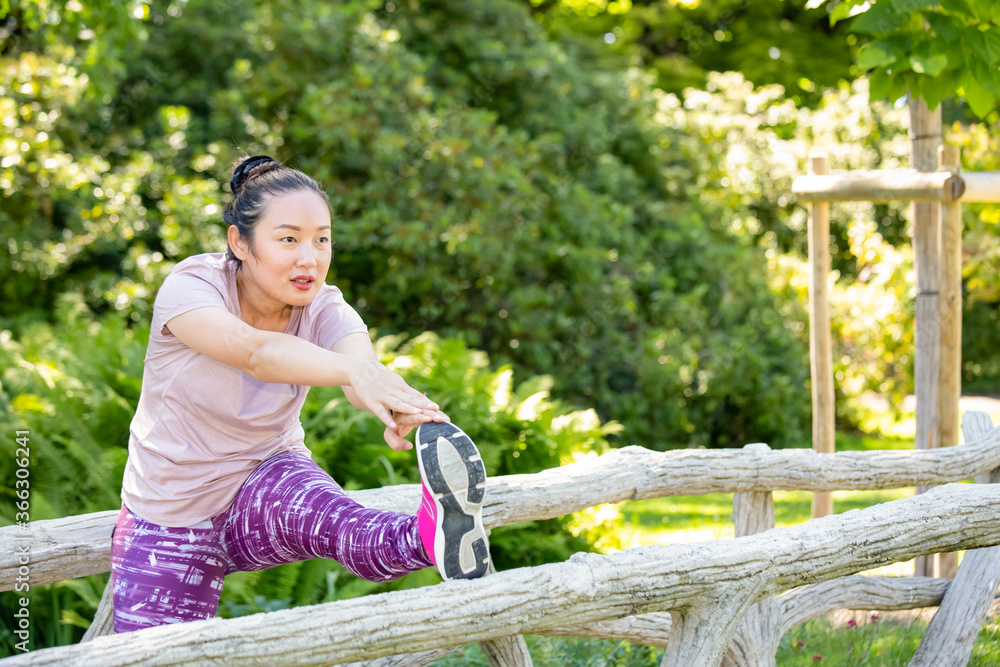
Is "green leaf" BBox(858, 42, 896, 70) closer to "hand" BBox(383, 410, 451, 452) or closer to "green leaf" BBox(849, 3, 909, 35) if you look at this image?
"green leaf" BBox(849, 3, 909, 35)

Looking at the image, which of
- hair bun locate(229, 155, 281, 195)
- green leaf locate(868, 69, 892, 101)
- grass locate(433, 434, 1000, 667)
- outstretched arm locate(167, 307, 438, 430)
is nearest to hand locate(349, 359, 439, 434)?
outstretched arm locate(167, 307, 438, 430)

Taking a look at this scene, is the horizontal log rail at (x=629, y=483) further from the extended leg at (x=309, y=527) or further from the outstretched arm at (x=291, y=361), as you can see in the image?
the outstretched arm at (x=291, y=361)

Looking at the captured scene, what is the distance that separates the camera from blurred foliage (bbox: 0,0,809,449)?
679cm

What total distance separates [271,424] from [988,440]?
269 cm

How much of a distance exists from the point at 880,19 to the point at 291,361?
2.73 m

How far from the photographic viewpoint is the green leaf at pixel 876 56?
3393 mm

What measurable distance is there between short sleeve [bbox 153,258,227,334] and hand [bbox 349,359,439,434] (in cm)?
39

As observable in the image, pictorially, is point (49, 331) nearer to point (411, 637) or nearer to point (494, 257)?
point (494, 257)

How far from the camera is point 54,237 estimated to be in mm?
7184

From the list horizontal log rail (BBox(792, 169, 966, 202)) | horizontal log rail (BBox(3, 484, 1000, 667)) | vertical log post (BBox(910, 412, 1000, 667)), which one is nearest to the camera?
horizontal log rail (BBox(3, 484, 1000, 667))

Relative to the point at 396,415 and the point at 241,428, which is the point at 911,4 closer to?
the point at 396,415

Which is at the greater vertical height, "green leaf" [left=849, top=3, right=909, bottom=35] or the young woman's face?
"green leaf" [left=849, top=3, right=909, bottom=35]

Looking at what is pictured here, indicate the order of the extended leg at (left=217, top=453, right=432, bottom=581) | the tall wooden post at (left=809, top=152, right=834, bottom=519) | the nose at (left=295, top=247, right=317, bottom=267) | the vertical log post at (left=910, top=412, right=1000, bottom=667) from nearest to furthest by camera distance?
the extended leg at (left=217, top=453, right=432, bottom=581) → the nose at (left=295, top=247, right=317, bottom=267) → the vertical log post at (left=910, top=412, right=1000, bottom=667) → the tall wooden post at (left=809, top=152, right=834, bottom=519)

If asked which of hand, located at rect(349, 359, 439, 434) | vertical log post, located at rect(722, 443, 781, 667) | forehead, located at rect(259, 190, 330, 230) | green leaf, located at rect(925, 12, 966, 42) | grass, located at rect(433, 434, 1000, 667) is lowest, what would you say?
grass, located at rect(433, 434, 1000, 667)
